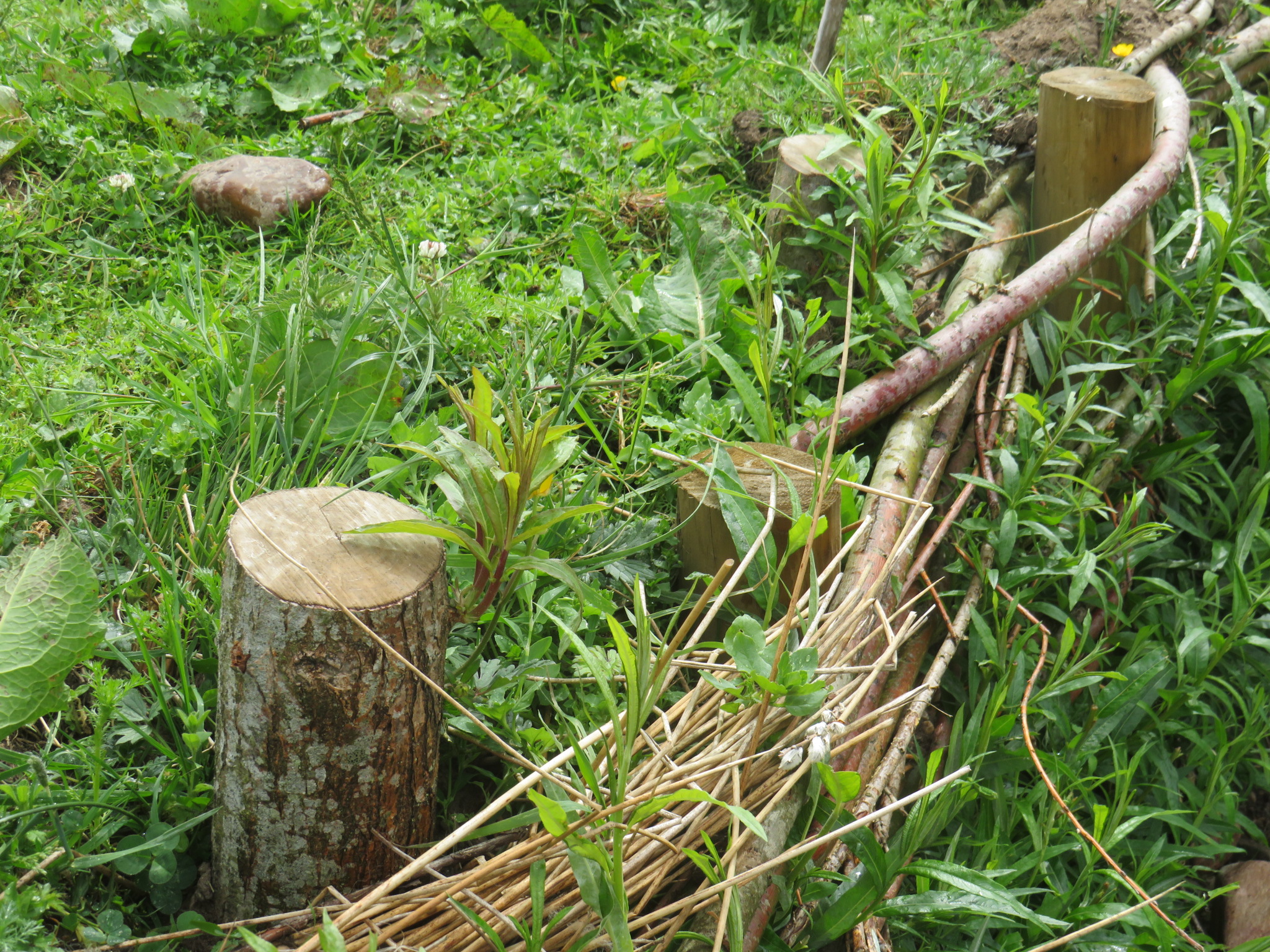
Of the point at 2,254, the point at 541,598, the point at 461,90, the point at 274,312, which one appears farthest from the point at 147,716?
the point at 461,90

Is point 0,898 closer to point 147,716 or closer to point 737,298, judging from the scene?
point 147,716

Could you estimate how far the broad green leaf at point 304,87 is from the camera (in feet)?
11.7

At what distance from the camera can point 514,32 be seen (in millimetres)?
4008

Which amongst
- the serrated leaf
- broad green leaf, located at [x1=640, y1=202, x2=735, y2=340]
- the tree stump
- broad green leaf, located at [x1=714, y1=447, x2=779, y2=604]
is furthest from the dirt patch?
broad green leaf, located at [x1=714, y1=447, x2=779, y2=604]

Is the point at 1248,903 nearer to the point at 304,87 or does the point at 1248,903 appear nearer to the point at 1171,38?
the point at 1171,38

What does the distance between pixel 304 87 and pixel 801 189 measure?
2.06m

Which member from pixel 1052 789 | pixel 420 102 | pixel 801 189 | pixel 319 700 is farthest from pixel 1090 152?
pixel 319 700

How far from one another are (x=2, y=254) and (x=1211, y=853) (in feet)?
12.1

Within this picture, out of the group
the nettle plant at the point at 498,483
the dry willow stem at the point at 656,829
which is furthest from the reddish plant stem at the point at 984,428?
the nettle plant at the point at 498,483

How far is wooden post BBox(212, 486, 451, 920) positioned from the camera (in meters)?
1.36

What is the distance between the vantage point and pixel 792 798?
1.70 m

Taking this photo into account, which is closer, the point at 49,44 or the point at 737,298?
the point at 737,298

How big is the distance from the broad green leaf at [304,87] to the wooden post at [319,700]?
2.61 metres

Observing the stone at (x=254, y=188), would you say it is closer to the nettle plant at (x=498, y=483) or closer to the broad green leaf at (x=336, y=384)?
the broad green leaf at (x=336, y=384)
